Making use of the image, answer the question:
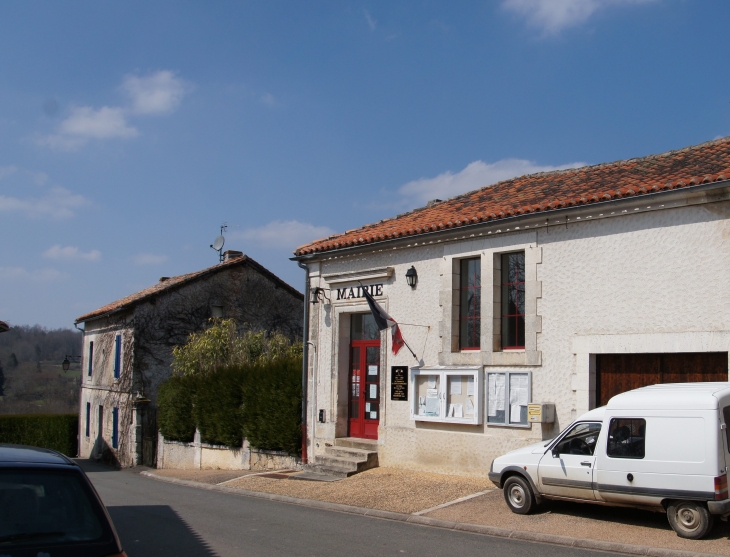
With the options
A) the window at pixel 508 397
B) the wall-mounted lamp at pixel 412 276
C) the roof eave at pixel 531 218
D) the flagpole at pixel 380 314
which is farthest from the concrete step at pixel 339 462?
the roof eave at pixel 531 218

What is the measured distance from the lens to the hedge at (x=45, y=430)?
34.5 meters

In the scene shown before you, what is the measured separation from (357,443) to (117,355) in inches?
613

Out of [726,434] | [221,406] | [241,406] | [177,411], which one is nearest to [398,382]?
[241,406]

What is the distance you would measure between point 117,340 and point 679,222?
2238 cm

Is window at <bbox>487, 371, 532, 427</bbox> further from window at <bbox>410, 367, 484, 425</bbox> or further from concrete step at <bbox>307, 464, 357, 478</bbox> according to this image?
concrete step at <bbox>307, 464, 357, 478</bbox>

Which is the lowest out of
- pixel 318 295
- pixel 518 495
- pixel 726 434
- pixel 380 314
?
pixel 518 495

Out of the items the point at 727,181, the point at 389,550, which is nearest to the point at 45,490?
the point at 389,550

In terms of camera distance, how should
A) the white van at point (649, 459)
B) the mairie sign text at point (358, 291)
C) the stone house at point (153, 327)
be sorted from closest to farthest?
the white van at point (649, 459) → the mairie sign text at point (358, 291) → the stone house at point (153, 327)

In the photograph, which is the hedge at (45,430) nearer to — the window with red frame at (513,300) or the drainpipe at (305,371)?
the drainpipe at (305,371)

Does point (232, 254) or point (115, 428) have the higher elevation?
point (232, 254)

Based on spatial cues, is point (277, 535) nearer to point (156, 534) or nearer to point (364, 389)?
point (156, 534)

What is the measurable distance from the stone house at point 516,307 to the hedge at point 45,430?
22.8 m

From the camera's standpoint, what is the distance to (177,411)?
21.8 metres

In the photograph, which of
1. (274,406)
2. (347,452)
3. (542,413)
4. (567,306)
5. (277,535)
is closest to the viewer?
(277,535)
